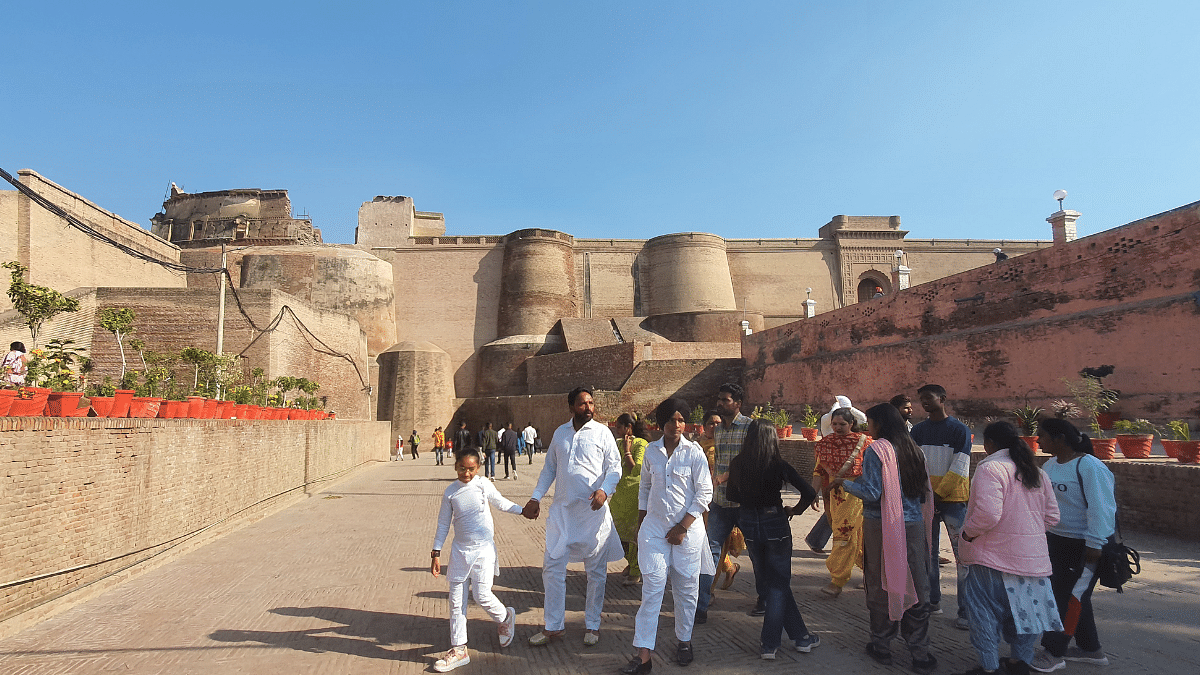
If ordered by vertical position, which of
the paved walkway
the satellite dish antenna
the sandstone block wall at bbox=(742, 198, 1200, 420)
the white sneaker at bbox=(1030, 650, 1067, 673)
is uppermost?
the satellite dish antenna

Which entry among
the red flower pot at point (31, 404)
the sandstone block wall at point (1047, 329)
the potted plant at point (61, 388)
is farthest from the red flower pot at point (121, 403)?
the sandstone block wall at point (1047, 329)

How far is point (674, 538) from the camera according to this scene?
3.30 metres

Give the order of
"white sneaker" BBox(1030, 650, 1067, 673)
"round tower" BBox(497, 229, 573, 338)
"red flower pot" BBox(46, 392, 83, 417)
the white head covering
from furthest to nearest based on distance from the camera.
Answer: "round tower" BBox(497, 229, 573, 338), "red flower pot" BBox(46, 392, 83, 417), the white head covering, "white sneaker" BBox(1030, 650, 1067, 673)

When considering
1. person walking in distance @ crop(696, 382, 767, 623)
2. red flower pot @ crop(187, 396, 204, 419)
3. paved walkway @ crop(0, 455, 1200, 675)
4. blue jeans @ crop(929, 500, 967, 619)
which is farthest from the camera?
red flower pot @ crop(187, 396, 204, 419)

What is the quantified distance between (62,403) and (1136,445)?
397 inches

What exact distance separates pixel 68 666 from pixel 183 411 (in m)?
4.25

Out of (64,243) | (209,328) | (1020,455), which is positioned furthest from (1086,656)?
(64,243)

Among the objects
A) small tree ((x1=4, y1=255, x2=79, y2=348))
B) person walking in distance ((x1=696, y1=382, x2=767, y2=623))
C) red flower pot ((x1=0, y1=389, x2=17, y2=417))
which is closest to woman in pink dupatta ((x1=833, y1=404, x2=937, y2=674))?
person walking in distance ((x1=696, y1=382, x2=767, y2=623))

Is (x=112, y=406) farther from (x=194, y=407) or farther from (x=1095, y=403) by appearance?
(x=1095, y=403)

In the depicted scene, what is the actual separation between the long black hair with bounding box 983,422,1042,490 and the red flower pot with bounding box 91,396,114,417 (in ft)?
21.9

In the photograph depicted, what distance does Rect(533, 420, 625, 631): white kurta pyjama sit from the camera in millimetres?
3584

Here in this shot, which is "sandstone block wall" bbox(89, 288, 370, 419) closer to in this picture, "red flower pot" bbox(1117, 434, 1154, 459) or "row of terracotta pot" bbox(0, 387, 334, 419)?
"row of terracotta pot" bbox(0, 387, 334, 419)

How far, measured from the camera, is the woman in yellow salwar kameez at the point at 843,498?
14.0 ft

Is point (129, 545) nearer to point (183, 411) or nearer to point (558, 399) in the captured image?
point (183, 411)
